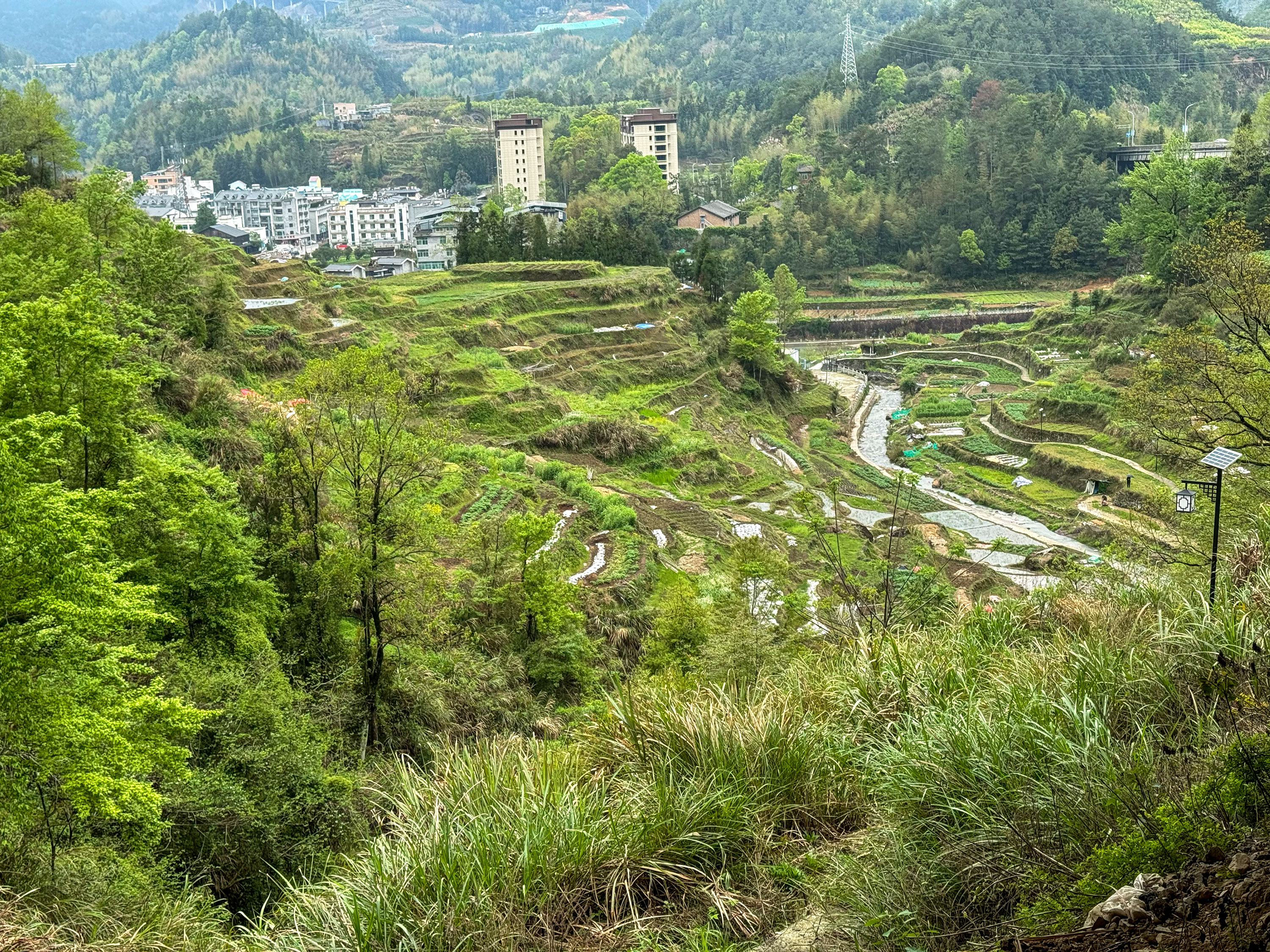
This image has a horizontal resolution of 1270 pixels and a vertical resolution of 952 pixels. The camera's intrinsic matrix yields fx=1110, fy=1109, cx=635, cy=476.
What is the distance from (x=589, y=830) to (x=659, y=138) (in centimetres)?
10541

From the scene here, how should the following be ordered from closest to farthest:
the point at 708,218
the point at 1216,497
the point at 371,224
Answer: the point at 1216,497 → the point at 708,218 → the point at 371,224

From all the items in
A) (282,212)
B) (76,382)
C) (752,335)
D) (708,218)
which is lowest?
(752,335)

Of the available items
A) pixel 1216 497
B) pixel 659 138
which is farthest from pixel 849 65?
pixel 1216 497

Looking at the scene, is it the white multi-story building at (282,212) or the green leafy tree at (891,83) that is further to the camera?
the green leafy tree at (891,83)

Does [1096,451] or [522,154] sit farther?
[522,154]

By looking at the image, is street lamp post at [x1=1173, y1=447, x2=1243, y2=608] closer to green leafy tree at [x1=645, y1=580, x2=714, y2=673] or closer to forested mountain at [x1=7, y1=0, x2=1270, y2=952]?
forested mountain at [x1=7, y1=0, x2=1270, y2=952]

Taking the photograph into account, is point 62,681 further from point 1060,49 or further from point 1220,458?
point 1060,49

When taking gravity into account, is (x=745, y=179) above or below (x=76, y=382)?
above

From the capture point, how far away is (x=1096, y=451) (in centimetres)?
4328

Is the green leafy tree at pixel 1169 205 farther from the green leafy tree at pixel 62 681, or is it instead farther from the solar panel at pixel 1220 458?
the green leafy tree at pixel 62 681


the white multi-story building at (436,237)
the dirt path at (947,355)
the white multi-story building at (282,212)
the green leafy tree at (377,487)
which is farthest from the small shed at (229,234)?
the green leafy tree at (377,487)

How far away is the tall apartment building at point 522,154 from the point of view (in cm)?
10031

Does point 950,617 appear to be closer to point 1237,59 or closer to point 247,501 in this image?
point 247,501

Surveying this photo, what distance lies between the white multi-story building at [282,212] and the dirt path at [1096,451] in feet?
238
